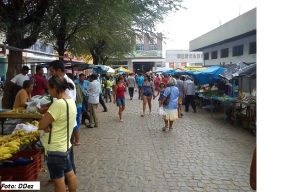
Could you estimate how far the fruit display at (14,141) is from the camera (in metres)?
4.98

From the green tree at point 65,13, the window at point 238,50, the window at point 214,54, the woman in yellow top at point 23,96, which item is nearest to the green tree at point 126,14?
the green tree at point 65,13

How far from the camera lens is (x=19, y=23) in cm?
1052

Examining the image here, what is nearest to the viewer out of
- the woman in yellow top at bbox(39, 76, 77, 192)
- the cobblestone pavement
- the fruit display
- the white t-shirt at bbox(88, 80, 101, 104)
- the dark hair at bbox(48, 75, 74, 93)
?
the woman in yellow top at bbox(39, 76, 77, 192)

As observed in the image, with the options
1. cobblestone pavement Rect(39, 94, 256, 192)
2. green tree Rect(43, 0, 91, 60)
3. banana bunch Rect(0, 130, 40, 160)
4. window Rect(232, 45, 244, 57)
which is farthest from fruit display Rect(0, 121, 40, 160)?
window Rect(232, 45, 244, 57)

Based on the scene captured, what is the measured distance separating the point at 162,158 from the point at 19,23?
19.2 feet

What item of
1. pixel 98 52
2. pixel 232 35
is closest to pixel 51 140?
pixel 232 35

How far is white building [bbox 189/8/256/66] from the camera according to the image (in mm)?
22672

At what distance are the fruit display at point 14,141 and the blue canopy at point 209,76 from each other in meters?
12.2

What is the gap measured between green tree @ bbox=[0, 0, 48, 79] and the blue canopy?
8.70m

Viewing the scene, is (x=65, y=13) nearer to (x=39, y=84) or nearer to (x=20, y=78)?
(x=39, y=84)

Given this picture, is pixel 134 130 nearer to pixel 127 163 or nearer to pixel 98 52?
pixel 127 163

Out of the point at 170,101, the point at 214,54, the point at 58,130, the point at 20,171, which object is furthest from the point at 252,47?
the point at 58,130

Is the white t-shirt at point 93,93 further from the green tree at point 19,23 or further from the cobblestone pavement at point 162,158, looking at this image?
the green tree at point 19,23

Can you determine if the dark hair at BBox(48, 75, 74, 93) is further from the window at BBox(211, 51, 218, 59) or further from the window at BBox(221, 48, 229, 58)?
the window at BBox(211, 51, 218, 59)
